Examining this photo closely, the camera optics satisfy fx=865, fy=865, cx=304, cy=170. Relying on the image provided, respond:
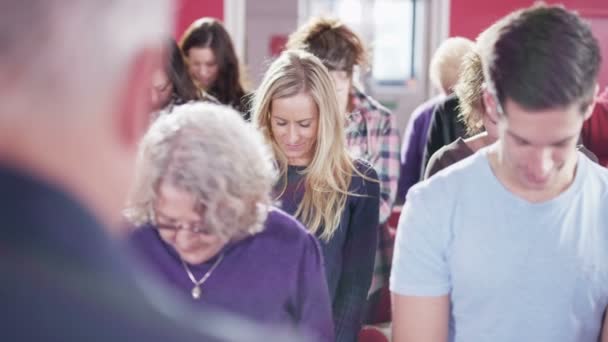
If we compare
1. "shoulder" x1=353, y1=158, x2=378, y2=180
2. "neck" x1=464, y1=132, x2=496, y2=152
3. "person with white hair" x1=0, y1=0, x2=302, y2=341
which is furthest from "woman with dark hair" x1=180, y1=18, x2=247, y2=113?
"person with white hair" x1=0, y1=0, x2=302, y2=341

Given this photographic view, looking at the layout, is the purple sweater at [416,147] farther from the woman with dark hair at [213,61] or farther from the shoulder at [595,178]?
the shoulder at [595,178]

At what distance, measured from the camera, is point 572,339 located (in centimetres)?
169

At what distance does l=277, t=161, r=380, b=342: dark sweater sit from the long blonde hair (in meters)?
0.03

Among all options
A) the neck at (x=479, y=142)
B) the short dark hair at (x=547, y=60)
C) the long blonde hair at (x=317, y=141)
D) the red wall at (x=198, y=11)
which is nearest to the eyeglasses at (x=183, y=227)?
the short dark hair at (x=547, y=60)

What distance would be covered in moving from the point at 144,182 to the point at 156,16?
3.25 feet

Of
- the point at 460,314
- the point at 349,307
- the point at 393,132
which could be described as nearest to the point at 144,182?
the point at 460,314

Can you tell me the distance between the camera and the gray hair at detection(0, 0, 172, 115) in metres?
0.48

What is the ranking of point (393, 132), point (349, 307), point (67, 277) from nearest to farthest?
point (67, 277), point (349, 307), point (393, 132)

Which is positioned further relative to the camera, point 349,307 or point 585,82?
point 349,307

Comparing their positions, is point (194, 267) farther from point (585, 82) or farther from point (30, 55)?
point (30, 55)

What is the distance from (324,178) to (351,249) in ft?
0.74

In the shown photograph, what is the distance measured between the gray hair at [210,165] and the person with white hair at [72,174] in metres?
0.85

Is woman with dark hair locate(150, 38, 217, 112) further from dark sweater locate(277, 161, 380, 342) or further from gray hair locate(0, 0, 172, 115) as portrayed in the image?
gray hair locate(0, 0, 172, 115)

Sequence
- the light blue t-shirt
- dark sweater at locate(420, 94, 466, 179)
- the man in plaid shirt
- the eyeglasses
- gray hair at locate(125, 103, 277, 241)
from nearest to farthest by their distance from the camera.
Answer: gray hair at locate(125, 103, 277, 241) < the eyeglasses < the light blue t-shirt < the man in plaid shirt < dark sweater at locate(420, 94, 466, 179)
